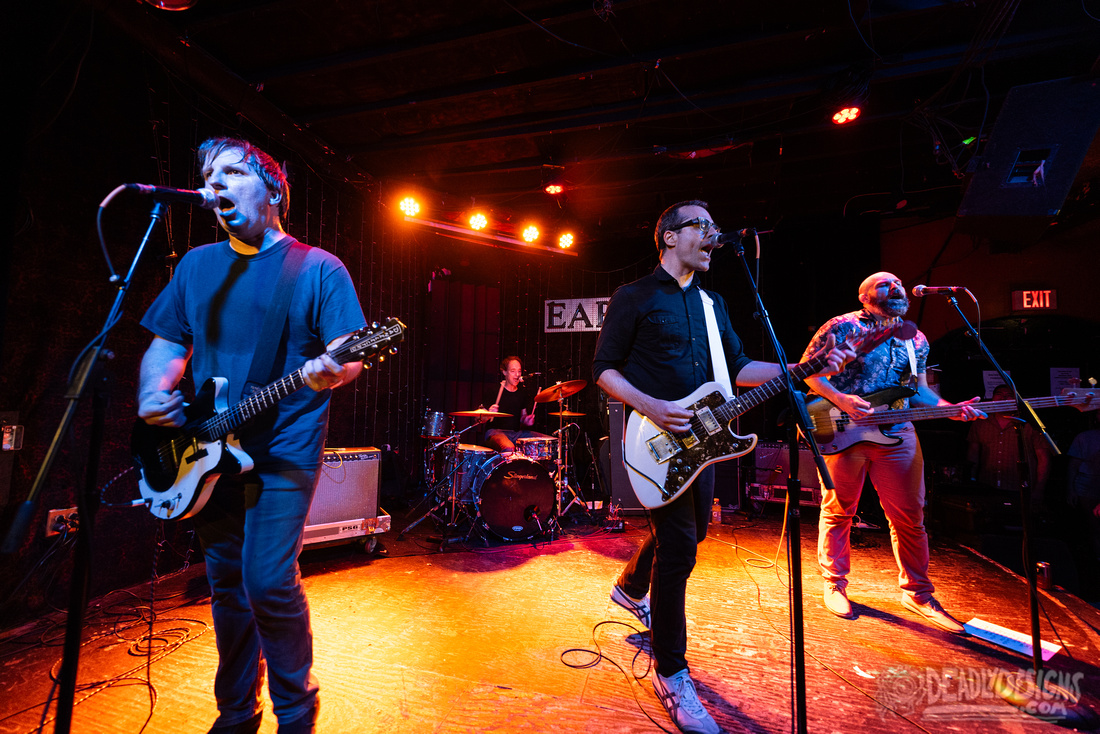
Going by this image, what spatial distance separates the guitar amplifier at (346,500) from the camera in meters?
4.43

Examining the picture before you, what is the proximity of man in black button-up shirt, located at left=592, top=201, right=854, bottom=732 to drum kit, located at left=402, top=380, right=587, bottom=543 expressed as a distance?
280 centimetres

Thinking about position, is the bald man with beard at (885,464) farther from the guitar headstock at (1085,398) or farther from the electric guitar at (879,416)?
the guitar headstock at (1085,398)

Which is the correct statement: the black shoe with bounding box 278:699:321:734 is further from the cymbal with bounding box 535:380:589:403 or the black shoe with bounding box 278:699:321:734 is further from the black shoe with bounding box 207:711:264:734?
the cymbal with bounding box 535:380:589:403

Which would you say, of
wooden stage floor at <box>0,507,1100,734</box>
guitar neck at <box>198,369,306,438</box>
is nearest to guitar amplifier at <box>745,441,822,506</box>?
wooden stage floor at <box>0,507,1100,734</box>

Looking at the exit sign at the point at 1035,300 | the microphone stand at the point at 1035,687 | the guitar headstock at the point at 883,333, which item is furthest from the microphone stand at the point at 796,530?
the exit sign at the point at 1035,300

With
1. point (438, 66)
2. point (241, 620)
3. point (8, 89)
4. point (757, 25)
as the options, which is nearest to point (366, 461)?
point (241, 620)

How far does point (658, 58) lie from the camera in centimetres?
449

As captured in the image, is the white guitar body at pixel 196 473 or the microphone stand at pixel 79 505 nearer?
the microphone stand at pixel 79 505

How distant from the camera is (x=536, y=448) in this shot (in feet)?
17.7

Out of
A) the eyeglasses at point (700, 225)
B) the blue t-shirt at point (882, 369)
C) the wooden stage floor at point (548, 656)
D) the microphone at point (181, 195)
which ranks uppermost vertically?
the eyeglasses at point (700, 225)

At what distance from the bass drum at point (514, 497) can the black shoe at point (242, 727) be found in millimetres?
3015

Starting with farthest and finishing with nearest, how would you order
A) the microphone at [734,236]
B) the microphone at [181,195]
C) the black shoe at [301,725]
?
1. the microphone at [734,236]
2. the black shoe at [301,725]
3. the microphone at [181,195]

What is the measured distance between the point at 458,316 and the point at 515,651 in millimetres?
6385

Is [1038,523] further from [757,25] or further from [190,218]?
[190,218]
